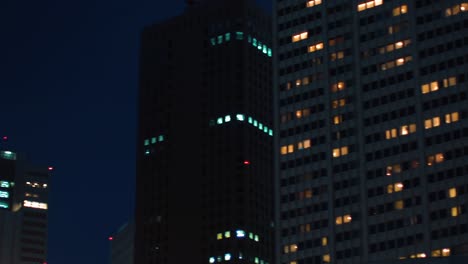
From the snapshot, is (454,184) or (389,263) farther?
(454,184)

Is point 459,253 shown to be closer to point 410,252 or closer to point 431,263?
point 410,252

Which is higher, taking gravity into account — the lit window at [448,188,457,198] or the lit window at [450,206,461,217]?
the lit window at [448,188,457,198]

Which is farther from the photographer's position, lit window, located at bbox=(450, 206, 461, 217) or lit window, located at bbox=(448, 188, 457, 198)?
lit window, located at bbox=(448, 188, 457, 198)

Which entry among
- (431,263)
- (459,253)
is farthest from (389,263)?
(459,253)

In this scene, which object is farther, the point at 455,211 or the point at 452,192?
the point at 452,192

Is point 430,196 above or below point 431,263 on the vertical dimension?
above

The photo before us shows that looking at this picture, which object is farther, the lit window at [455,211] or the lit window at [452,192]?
the lit window at [452,192]

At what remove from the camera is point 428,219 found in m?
198

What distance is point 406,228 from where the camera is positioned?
199875 mm

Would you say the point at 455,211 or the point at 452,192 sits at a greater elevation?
the point at 452,192

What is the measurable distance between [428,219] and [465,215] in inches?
277

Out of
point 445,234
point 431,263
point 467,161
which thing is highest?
point 467,161

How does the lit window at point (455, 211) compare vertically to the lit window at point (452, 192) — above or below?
below

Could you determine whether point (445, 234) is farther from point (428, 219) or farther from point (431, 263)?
point (431, 263)
